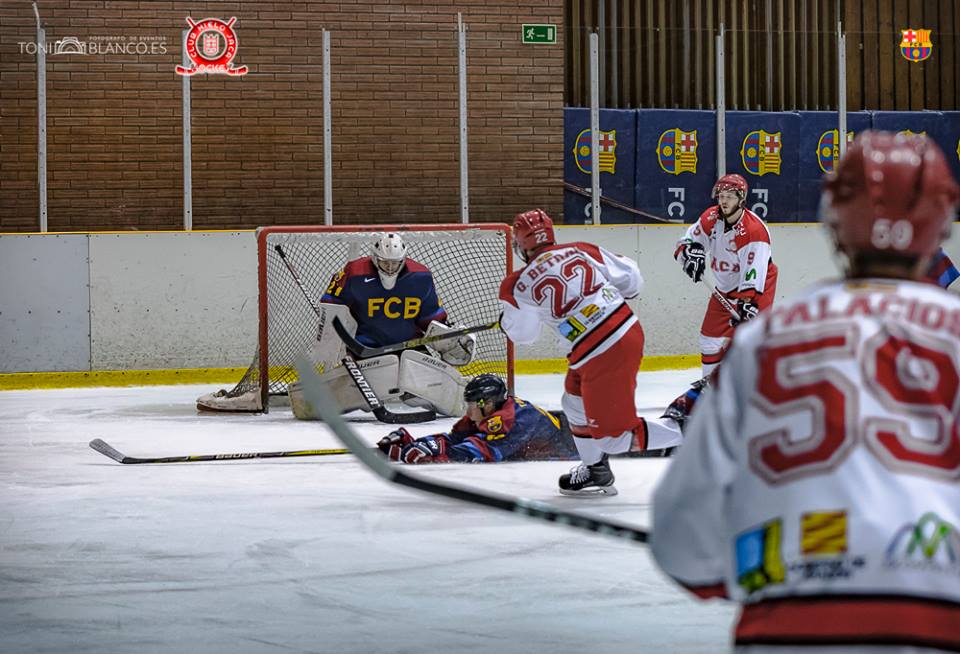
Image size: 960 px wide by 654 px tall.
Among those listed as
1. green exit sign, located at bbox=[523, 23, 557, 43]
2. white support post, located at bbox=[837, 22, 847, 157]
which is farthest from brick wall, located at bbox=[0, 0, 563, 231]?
white support post, located at bbox=[837, 22, 847, 157]

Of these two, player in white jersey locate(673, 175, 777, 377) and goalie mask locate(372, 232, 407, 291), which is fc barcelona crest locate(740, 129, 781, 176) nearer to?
player in white jersey locate(673, 175, 777, 377)

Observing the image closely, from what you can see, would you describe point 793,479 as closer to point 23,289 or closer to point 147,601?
point 147,601

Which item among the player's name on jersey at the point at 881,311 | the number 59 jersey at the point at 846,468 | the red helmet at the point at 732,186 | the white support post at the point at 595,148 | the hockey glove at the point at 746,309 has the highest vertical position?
the white support post at the point at 595,148

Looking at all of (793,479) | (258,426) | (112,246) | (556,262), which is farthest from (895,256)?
(112,246)

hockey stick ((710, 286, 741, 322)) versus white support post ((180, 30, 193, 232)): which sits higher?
white support post ((180, 30, 193, 232))

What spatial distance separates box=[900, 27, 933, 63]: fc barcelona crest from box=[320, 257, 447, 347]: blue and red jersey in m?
4.80

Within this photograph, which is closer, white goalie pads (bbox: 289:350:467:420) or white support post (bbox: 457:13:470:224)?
white goalie pads (bbox: 289:350:467:420)

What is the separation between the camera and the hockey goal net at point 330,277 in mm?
7160

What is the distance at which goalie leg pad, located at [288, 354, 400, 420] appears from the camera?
6.71m

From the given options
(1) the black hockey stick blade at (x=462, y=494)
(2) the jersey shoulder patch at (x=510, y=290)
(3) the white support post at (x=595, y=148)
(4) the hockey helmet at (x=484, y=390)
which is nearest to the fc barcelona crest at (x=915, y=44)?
(3) the white support post at (x=595, y=148)

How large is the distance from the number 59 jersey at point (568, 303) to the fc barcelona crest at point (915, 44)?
6.41 m

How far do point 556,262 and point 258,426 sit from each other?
255 centimetres

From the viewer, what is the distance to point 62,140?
9.78m

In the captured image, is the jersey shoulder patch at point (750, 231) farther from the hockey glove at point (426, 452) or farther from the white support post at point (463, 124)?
the white support post at point (463, 124)
